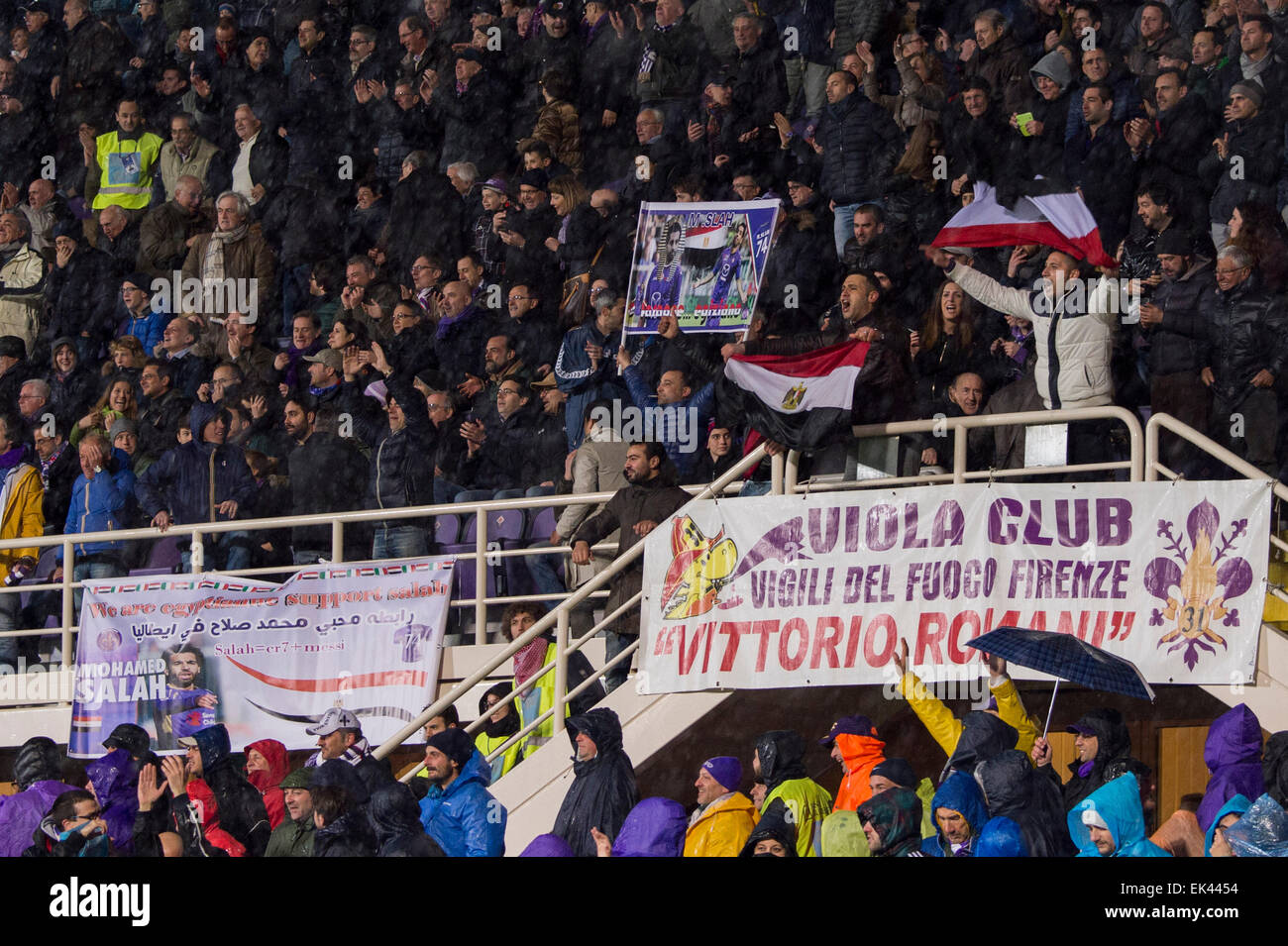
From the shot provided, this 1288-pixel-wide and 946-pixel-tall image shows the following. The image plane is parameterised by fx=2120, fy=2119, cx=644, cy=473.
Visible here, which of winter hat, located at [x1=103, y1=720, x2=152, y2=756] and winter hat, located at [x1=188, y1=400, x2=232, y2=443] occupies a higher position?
winter hat, located at [x1=188, y1=400, x2=232, y2=443]

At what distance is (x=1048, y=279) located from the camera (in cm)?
1033

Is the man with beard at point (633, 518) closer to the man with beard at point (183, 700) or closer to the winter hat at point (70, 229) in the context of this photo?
the man with beard at point (183, 700)

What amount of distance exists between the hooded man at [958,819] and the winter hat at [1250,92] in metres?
4.33

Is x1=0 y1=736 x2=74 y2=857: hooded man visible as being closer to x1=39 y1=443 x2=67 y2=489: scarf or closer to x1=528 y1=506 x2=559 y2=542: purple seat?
x1=528 y1=506 x2=559 y2=542: purple seat

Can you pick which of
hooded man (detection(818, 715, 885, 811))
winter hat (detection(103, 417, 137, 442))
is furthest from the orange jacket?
winter hat (detection(103, 417, 137, 442))

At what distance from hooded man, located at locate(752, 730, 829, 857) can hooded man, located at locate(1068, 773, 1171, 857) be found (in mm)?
1176

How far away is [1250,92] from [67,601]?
726 cm

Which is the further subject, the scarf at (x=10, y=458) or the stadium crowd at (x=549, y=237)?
the scarf at (x=10, y=458)

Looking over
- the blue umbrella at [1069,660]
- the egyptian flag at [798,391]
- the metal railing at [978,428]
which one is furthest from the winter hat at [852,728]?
the egyptian flag at [798,391]

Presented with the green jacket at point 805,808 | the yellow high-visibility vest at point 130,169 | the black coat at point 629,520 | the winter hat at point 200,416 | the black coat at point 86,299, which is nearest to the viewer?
the green jacket at point 805,808

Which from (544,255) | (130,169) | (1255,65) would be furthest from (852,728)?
(130,169)

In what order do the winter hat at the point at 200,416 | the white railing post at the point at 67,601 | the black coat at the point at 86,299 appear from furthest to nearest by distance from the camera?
1. the black coat at the point at 86,299
2. the winter hat at the point at 200,416
3. the white railing post at the point at 67,601

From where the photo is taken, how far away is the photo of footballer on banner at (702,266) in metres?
11.8

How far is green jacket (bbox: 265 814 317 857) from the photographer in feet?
32.7
